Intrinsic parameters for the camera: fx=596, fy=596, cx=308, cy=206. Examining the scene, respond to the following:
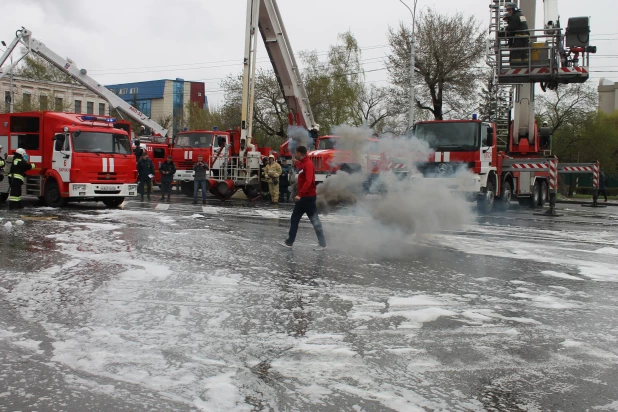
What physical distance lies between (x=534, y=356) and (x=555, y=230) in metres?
10.1

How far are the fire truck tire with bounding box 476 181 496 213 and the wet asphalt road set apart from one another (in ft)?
25.4

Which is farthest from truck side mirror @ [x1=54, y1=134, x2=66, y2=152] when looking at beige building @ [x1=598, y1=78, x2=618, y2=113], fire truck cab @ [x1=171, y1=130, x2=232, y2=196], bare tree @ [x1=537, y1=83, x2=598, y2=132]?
beige building @ [x1=598, y1=78, x2=618, y2=113]

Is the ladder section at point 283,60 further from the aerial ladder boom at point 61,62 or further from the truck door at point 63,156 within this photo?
the aerial ladder boom at point 61,62

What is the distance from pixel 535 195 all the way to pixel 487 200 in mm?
4710

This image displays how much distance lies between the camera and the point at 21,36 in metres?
26.7

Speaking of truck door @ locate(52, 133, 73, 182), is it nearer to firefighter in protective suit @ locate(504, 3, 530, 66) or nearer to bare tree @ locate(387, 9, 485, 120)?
firefighter in protective suit @ locate(504, 3, 530, 66)

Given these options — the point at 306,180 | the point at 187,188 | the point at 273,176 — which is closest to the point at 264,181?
the point at 273,176

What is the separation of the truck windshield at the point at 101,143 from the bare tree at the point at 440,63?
23161mm

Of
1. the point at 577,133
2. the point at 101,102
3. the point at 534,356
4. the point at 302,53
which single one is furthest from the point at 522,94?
the point at 101,102

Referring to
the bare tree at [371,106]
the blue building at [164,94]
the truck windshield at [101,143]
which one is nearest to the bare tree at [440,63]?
the bare tree at [371,106]

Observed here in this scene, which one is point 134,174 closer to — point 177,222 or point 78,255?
point 177,222

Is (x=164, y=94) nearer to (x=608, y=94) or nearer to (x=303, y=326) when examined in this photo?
(x=608, y=94)

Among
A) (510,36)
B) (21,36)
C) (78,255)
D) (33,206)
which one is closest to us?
(78,255)

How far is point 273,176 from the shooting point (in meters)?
21.1
